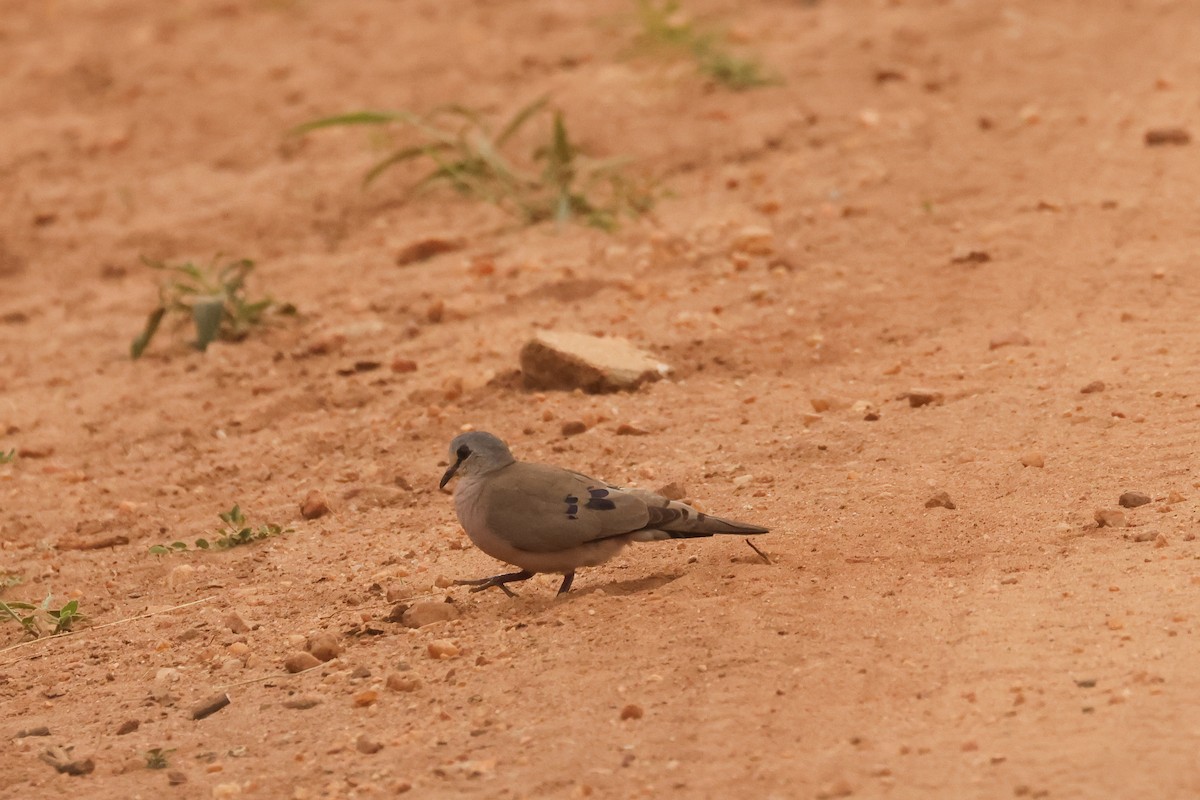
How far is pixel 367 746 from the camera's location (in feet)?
11.5

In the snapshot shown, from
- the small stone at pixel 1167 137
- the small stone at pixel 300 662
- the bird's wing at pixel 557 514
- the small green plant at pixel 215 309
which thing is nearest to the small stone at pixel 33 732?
the small stone at pixel 300 662

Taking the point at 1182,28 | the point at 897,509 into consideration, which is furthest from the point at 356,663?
the point at 1182,28

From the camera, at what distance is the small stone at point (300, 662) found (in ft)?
13.1

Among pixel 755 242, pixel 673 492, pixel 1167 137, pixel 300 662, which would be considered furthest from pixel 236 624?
pixel 1167 137

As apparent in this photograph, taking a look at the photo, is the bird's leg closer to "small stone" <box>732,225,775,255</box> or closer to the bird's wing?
the bird's wing

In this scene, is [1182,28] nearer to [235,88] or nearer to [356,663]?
[235,88]

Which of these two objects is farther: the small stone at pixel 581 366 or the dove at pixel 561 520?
the small stone at pixel 581 366

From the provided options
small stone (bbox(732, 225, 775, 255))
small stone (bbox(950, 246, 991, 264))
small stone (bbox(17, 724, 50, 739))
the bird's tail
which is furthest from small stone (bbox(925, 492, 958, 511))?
small stone (bbox(732, 225, 775, 255))

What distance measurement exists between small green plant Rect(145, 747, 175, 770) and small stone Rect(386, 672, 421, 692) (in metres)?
0.51

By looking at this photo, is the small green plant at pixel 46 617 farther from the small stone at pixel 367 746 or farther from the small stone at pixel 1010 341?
the small stone at pixel 1010 341

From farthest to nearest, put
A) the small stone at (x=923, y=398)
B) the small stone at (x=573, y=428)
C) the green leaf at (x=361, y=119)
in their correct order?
the green leaf at (x=361, y=119), the small stone at (x=573, y=428), the small stone at (x=923, y=398)

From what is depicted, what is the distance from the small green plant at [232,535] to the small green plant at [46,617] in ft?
1.35

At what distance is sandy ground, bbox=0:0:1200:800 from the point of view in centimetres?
347

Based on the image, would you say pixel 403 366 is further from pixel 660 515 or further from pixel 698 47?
pixel 698 47
